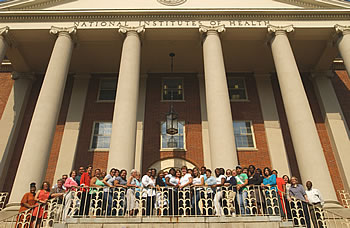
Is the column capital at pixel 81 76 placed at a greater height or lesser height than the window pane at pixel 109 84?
greater

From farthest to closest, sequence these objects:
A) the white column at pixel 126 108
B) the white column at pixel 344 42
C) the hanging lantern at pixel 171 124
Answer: the hanging lantern at pixel 171 124
the white column at pixel 344 42
the white column at pixel 126 108

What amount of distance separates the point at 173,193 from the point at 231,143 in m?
4.36

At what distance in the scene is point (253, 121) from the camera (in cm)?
1888

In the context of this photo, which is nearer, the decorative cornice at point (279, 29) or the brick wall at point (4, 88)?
the decorative cornice at point (279, 29)

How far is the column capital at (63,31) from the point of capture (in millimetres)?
15586

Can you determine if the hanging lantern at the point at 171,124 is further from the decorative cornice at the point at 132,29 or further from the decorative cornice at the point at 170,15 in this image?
the decorative cornice at the point at 170,15

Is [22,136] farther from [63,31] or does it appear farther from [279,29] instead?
[279,29]

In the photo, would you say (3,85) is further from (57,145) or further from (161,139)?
(161,139)

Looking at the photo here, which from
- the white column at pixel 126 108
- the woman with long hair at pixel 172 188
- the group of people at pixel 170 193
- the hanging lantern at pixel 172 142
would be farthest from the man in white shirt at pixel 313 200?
the hanging lantern at pixel 172 142

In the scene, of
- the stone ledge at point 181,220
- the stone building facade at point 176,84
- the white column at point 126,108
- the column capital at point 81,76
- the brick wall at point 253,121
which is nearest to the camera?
the stone ledge at point 181,220

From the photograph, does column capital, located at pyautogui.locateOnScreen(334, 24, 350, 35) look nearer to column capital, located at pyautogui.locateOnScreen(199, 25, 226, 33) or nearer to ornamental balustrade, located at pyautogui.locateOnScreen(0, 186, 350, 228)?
column capital, located at pyautogui.locateOnScreen(199, 25, 226, 33)

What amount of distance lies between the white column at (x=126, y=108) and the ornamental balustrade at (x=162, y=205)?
115 inches

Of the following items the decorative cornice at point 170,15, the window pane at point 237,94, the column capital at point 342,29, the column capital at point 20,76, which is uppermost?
the decorative cornice at point 170,15

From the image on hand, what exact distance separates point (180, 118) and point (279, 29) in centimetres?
756
